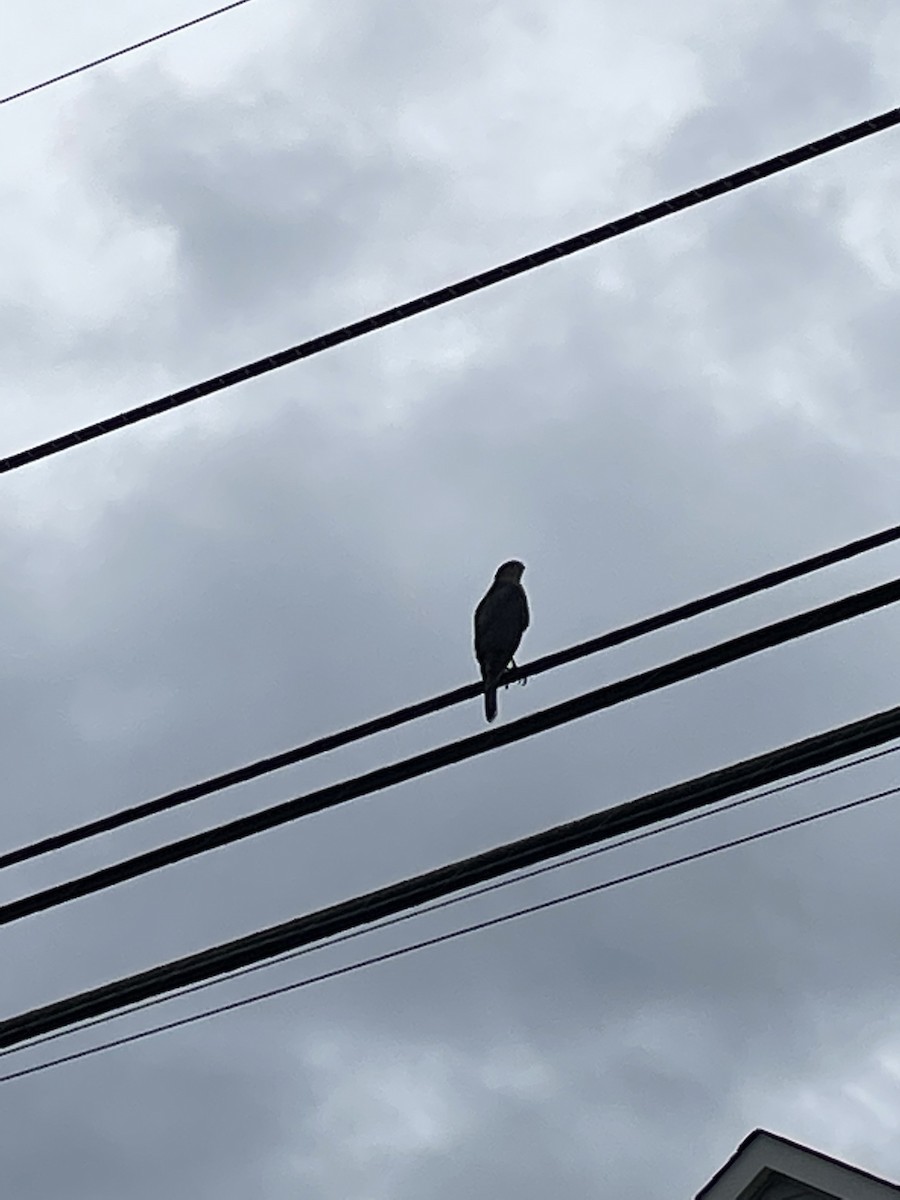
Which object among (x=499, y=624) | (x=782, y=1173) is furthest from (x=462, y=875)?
(x=499, y=624)

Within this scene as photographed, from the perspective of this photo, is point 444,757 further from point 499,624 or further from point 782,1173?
point 499,624

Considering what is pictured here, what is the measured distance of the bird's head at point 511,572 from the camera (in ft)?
48.1

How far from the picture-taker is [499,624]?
13.7m

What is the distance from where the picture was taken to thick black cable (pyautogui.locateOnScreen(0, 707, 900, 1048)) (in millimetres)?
5453

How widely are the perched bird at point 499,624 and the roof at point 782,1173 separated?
386cm

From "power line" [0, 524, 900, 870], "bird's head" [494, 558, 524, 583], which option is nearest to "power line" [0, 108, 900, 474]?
"power line" [0, 524, 900, 870]

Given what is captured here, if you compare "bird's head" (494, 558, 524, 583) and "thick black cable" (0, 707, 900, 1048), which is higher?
"bird's head" (494, 558, 524, 583)

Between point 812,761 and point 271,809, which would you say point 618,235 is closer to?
point 812,761

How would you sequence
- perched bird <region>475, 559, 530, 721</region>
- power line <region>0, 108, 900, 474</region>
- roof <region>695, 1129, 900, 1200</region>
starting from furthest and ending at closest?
perched bird <region>475, 559, 530, 721</region> < roof <region>695, 1129, 900, 1200</region> < power line <region>0, 108, 900, 474</region>

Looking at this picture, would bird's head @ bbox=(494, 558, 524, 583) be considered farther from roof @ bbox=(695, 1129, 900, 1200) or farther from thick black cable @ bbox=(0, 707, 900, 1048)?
thick black cable @ bbox=(0, 707, 900, 1048)

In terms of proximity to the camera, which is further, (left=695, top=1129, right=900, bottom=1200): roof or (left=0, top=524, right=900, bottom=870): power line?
(left=695, top=1129, right=900, bottom=1200): roof

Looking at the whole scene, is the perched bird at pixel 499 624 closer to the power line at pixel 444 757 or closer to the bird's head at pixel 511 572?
the bird's head at pixel 511 572

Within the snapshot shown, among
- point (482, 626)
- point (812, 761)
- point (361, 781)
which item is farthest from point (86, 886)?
point (482, 626)

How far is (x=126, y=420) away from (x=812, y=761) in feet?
7.44
